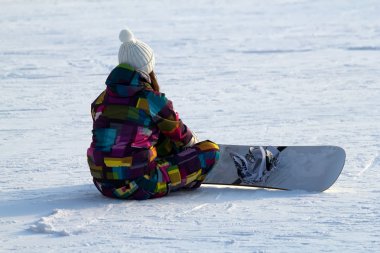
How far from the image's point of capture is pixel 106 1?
864 inches

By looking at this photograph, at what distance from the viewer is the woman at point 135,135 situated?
495 cm

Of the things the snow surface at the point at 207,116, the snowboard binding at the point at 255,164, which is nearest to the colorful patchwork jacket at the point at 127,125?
the snow surface at the point at 207,116

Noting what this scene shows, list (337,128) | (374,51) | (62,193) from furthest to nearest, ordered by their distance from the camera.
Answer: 1. (374,51)
2. (337,128)
3. (62,193)

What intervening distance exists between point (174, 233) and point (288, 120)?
3679 mm

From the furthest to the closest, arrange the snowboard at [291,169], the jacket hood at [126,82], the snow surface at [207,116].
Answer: the snowboard at [291,169] → the jacket hood at [126,82] → the snow surface at [207,116]

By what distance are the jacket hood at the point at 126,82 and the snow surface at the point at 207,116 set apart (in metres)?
0.62

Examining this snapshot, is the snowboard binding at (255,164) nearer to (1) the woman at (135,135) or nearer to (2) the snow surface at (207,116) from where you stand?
(2) the snow surface at (207,116)

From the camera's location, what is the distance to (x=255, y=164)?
5375mm

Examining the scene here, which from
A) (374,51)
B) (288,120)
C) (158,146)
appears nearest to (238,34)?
(374,51)

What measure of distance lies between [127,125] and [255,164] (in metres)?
0.88

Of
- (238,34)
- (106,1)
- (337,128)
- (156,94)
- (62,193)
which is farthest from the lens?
(106,1)

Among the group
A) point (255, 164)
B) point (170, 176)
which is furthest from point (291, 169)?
point (170, 176)

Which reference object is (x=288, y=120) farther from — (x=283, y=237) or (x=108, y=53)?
(x=108, y=53)

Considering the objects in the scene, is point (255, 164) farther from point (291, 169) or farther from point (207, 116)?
point (207, 116)
